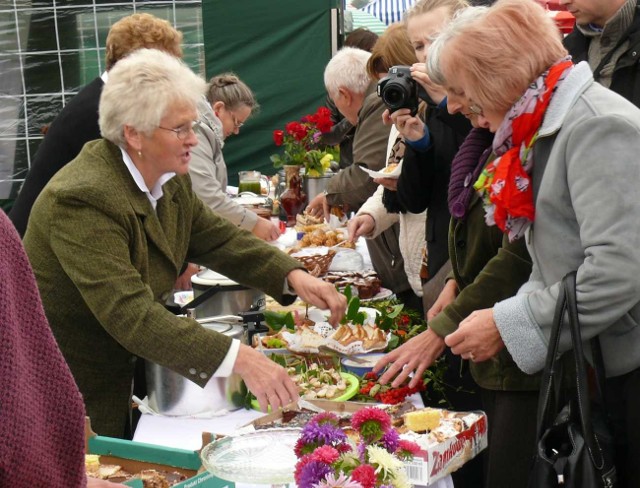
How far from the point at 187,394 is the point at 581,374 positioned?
Result: 96 cm

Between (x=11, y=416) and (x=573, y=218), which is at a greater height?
(x=11, y=416)

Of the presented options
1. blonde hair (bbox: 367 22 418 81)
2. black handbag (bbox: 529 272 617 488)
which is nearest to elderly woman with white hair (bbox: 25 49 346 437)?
black handbag (bbox: 529 272 617 488)

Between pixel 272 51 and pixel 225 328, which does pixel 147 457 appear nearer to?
pixel 225 328

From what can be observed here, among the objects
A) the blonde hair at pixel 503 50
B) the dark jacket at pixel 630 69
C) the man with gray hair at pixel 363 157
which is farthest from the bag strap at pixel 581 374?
the man with gray hair at pixel 363 157

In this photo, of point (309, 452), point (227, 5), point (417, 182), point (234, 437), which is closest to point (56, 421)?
point (309, 452)

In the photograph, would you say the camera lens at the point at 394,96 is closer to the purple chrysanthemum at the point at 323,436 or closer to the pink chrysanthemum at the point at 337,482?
the purple chrysanthemum at the point at 323,436

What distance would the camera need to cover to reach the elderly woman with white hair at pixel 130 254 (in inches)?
77.0

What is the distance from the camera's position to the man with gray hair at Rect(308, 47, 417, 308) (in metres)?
3.41

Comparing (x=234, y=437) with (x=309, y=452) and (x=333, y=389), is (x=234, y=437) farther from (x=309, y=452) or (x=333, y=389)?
(x=333, y=389)

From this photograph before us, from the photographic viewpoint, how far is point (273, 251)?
2504 mm

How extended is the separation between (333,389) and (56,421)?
126 cm

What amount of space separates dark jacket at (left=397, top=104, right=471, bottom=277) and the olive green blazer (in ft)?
1.60

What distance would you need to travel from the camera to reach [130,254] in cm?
214

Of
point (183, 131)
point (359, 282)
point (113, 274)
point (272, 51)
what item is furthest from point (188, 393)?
point (272, 51)
